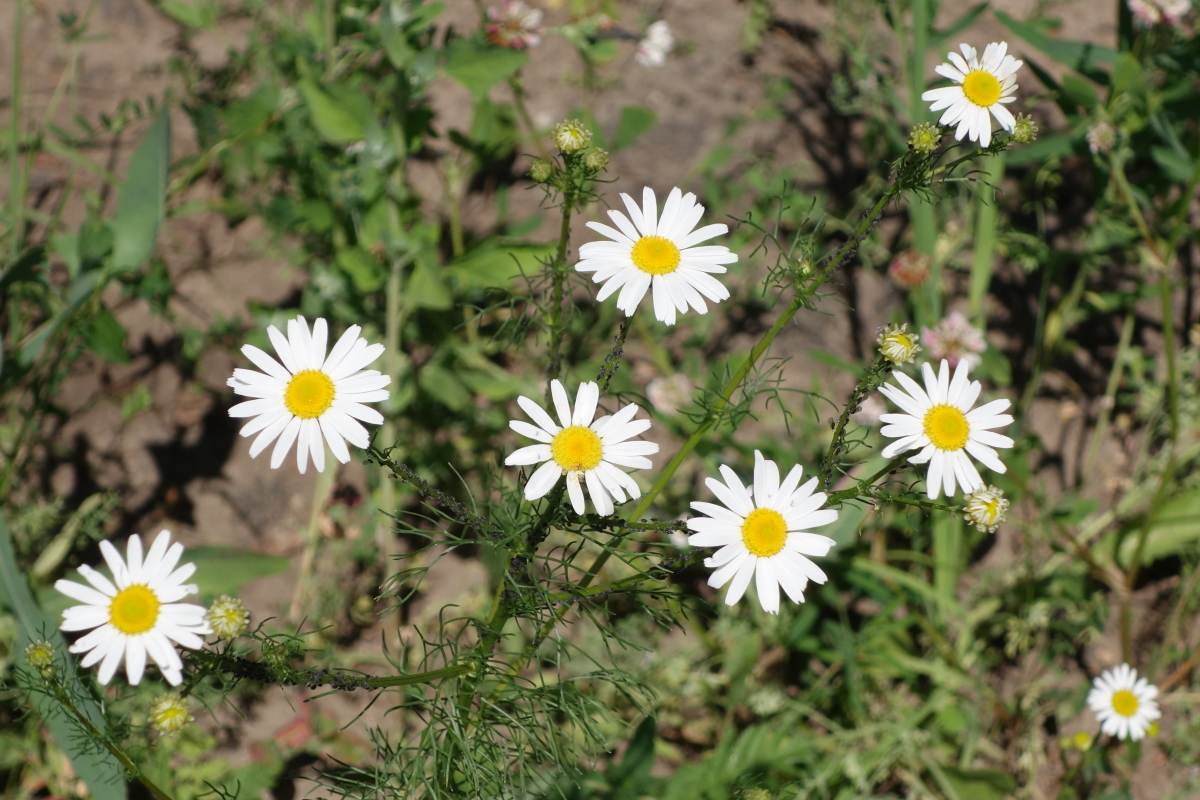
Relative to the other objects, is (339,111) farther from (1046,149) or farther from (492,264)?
(1046,149)

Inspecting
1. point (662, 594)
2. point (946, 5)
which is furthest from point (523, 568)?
point (946, 5)

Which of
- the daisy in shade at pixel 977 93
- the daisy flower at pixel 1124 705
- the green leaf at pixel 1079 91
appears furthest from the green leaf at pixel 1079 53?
the daisy flower at pixel 1124 705

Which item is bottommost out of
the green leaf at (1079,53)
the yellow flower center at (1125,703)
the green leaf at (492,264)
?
the yellow flower center at (1125,703)

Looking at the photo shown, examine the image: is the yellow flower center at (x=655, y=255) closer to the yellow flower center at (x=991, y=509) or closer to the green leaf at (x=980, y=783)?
the yellow flower center at (x=991, y=509)

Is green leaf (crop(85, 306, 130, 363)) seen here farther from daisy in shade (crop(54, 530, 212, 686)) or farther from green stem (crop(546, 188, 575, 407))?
green stem (crop(546, 188, 575, 407))

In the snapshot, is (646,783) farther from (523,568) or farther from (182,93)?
(182,93)
